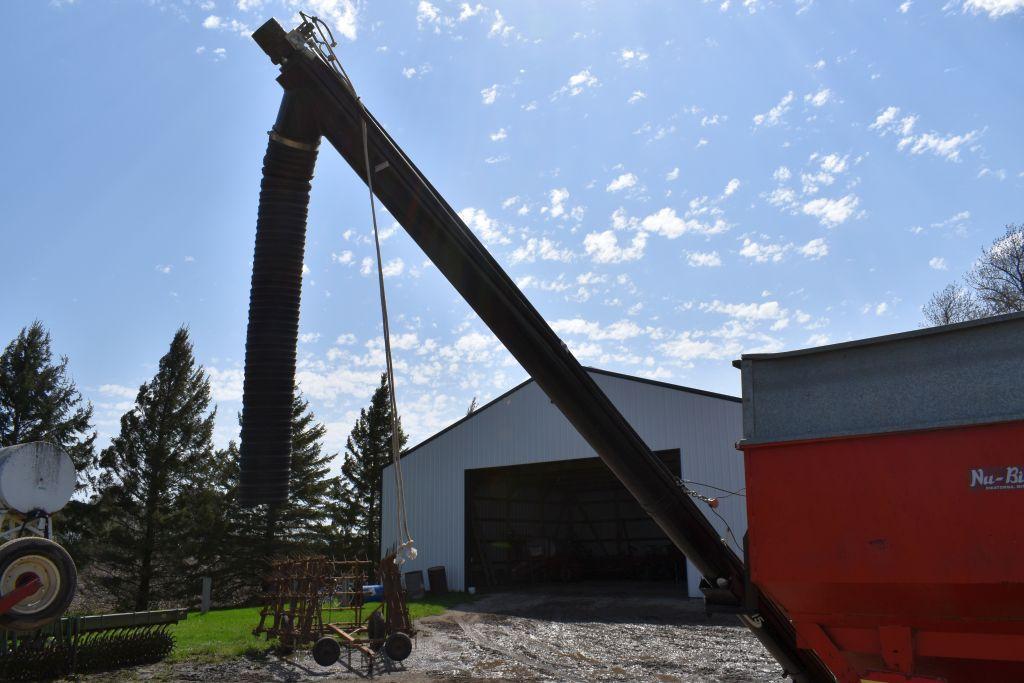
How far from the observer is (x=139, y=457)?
30062 millimetres

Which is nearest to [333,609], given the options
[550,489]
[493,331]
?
[493,331]

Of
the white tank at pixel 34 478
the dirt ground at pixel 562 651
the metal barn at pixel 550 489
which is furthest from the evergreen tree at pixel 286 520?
the white tank at pixel 34 478

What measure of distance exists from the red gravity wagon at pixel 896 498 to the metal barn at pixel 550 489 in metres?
12.5

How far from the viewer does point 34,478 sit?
7953mm

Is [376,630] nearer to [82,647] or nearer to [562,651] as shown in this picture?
[562,651]

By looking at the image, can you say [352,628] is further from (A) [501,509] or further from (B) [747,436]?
(A) [501,509]

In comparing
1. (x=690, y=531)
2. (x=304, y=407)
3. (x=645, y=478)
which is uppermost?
(x=304, y=407)

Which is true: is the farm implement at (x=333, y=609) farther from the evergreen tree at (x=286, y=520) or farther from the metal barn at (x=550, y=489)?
the evergreen tree at (x=286, y=520)

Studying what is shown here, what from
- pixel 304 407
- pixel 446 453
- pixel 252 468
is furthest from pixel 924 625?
pixel 304 407

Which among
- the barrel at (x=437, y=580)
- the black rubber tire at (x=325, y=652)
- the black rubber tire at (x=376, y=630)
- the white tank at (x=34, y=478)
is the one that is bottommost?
the barrel at (x=437, y=580)

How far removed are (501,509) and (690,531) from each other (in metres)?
24.1

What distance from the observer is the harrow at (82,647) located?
10.5 meters

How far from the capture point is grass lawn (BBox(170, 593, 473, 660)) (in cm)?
1329

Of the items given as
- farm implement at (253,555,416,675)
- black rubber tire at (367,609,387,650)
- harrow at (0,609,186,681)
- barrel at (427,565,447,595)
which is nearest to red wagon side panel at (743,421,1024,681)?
farm implement at (253,555,416,675)
